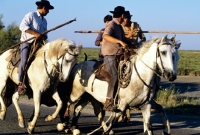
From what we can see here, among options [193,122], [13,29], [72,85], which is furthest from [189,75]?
[72,85]

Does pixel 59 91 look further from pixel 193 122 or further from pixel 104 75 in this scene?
pixel 193 122

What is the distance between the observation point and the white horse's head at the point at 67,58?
882 centimetres

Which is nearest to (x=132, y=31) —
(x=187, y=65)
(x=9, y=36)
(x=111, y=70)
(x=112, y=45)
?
(x=112, y=45)

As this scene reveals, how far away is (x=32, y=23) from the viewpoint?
9961mm

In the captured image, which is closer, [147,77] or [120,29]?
[147,77]

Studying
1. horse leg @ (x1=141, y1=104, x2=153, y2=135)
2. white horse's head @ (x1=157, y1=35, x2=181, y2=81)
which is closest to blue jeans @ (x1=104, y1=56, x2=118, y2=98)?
horse leg @ (x1=141, y1=104, x2=153, y2=135)

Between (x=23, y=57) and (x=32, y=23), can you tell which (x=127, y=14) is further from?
(x=23, y=57)

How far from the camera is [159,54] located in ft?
26.3

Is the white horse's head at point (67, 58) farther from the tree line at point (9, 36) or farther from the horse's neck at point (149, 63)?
the tree line at point (9, 36)

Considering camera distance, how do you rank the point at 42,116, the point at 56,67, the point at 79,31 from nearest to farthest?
the point at 56,67 → the point at 79,31 → the point at 42,116

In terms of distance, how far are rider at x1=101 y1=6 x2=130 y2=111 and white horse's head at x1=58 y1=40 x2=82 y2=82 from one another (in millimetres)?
620

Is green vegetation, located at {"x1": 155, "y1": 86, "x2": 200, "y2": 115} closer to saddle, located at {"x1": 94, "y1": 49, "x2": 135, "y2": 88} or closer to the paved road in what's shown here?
the paved road

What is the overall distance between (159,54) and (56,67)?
2.40 m

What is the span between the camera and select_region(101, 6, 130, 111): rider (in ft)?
28.3
